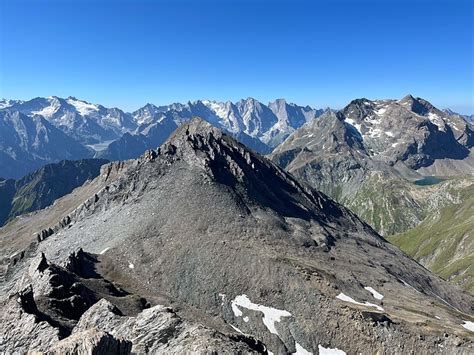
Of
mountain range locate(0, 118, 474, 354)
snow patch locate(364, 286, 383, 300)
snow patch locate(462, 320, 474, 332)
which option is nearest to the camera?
mountain range locate(0, 118, 474, 354)

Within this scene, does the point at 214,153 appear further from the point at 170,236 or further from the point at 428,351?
the point at 428,351

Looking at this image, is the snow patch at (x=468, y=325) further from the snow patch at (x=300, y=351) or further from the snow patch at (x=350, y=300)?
the snow patch at (x=300, y=351)

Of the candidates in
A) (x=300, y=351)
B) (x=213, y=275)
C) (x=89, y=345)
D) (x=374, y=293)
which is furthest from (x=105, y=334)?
(x=374, y=293)

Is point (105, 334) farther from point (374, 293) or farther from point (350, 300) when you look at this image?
point (374, 293)

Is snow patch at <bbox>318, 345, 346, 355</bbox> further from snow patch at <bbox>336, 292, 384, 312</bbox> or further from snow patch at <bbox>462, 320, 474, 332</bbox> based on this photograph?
snow patch at <bbox>462, 320, 474, 332</bbox>

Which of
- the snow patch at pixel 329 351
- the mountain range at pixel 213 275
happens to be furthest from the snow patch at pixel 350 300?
the snow patch at pixel 329 351

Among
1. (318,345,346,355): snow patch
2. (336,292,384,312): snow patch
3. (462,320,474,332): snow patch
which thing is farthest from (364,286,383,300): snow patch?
(318,345,346,355): snow patch

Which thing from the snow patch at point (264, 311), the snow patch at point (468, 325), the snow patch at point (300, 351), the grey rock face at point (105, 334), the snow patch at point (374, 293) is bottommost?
the snow patch at point (468, 325)
